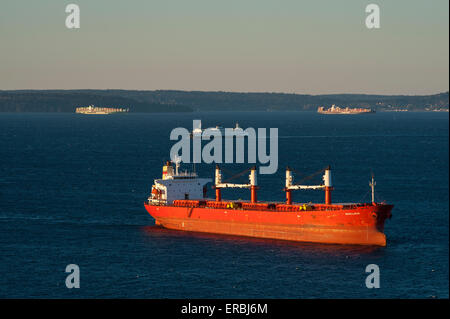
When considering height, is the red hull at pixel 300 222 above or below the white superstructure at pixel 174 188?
below

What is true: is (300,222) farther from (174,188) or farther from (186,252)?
(174,188)

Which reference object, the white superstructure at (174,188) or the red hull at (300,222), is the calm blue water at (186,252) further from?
the white superstructure at (174,188)

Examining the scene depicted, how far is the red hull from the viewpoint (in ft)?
250

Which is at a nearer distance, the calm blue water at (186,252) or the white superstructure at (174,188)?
the calm blue water at (186,252)

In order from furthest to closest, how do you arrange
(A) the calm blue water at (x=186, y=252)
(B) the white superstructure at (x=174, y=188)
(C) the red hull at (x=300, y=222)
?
1. (B) the white superstructure at (x=174, y=188)
2. (C) the red hull at (x=300, y=222)
3. (A) the calm blue water at (x=186, y=252)

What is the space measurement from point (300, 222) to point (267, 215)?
3700 millimetres

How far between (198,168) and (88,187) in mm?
38789

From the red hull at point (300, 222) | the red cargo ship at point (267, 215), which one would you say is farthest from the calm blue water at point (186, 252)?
the red cargo ship at point (267, 215)

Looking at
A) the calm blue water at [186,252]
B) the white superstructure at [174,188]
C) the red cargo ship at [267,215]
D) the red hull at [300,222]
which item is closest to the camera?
the calm blue water at [186,252]

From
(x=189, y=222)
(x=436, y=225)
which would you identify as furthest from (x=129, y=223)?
(x=436, y=225)

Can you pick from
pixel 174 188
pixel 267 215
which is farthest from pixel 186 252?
pixel 174 188

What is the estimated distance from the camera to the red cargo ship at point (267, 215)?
76.5 meters

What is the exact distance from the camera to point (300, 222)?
260ft
